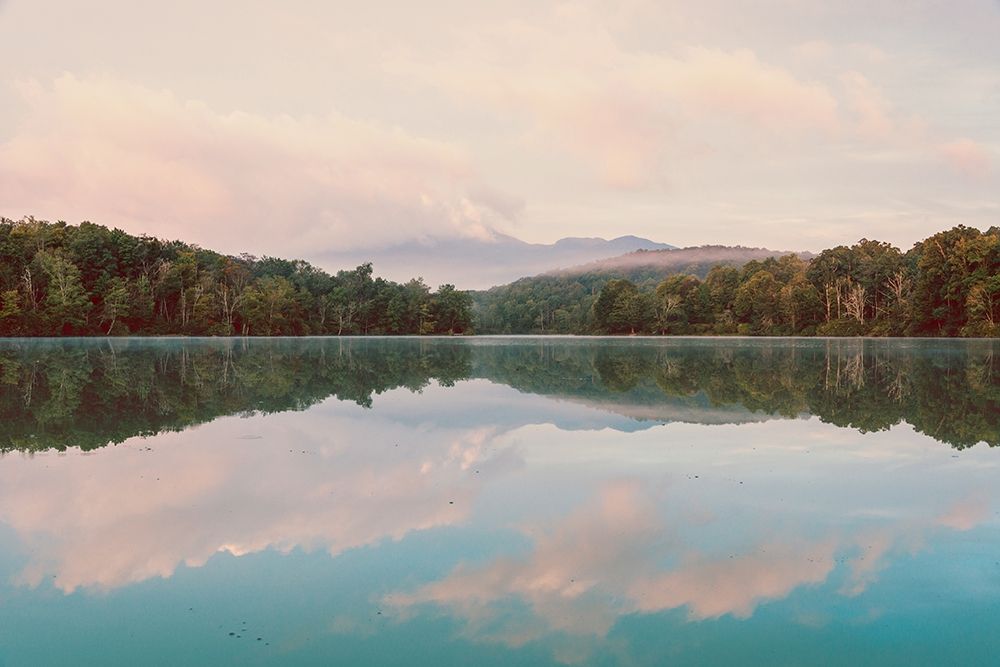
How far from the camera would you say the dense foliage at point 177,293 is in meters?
67.8

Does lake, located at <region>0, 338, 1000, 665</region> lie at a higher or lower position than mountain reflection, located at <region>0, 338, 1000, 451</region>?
higher

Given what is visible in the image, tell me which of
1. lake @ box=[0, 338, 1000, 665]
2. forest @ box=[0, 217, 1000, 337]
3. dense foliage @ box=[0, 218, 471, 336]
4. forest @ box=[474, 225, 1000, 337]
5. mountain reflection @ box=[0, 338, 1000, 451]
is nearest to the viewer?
lake @ box=[0, 338, 1000, 665]

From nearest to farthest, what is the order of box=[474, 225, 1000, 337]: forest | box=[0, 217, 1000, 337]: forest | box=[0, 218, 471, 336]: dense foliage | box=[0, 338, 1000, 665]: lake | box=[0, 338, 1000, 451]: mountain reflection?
1. box=[0, 338, 1000, 665]: lake
2. box=[0, 338, 1000, 451]: mountain reflection
3. box=[474, 225, 1000, 337]: forest
4. box=[0, 217, 1000, 337]: forest
5. box=[0, 218, 471, 336]: dense foliage

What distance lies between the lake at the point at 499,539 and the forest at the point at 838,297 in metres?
61.1

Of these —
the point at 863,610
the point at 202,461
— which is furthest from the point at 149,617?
the point at 202,461

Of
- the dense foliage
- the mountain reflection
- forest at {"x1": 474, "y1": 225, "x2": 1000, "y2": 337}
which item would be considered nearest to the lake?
the mountain reflection

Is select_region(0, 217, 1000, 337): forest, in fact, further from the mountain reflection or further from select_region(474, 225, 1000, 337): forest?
the mountain reflection

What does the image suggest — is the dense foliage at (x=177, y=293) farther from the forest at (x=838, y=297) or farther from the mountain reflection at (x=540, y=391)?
the mountain reflection at (x=540, y=391)

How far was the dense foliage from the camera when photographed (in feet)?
222

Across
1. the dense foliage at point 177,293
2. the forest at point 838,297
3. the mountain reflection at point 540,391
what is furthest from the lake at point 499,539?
the dense foliage at point 177,293

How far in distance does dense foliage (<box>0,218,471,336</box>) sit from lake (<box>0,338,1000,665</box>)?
208ft

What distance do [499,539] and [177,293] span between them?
81705 millimetres

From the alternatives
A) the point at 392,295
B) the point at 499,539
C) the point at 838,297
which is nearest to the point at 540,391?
the point at 499,539

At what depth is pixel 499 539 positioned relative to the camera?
5.78 meters
